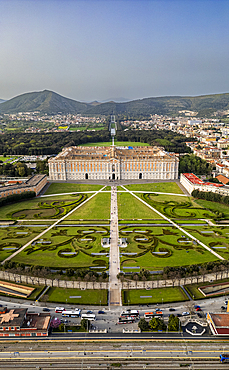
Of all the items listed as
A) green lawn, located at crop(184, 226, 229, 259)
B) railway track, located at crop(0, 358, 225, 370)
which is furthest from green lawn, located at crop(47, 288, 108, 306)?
green lawn, located at crop(184, 226, 229, 259)

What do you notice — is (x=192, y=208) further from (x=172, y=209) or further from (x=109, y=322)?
(x=109, y=322)

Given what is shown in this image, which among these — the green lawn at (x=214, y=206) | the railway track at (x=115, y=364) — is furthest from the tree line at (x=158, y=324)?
the green lawn at (x=214, y=206)

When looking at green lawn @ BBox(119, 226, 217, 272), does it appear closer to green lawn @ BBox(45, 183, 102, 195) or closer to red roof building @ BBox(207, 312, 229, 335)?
red roof building @ BBox(207, 312, 229, 335)

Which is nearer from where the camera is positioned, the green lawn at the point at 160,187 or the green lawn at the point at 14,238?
the green lawn at the point at 14,238

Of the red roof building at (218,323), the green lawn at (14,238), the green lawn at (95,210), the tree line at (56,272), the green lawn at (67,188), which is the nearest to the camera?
the red roof building at (218,323)

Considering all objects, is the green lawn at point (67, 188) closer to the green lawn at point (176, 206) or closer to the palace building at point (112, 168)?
the palace building at point (112, 168)

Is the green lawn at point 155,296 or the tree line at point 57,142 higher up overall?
the tree line at point 57,142
